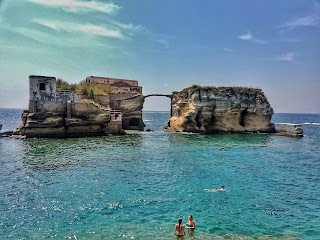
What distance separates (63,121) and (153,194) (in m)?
29.1

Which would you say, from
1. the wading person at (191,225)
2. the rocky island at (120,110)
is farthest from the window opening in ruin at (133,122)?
the wading person at (191,225)

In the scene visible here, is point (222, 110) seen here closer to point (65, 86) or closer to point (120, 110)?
point (120, 110)

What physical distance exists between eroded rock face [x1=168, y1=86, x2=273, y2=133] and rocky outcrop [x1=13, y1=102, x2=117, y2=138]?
51.2 feet

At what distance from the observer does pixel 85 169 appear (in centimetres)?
2445

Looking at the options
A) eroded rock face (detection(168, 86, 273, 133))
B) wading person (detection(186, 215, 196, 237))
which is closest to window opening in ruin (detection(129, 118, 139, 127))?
eroded rock face (detection(168, 86, 273, 133))

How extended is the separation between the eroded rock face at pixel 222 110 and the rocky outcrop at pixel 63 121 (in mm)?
15604

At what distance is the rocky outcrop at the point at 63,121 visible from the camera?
139 ft

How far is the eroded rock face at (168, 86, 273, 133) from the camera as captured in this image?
53.3m

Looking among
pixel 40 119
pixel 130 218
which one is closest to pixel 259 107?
pixel 40 119

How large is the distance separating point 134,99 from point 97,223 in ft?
142

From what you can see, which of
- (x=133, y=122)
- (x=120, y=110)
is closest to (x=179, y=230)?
(x=120, y=110)

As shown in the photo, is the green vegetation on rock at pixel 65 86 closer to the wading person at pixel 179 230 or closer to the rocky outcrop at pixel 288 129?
the rocky outcrop at pixel 288 129

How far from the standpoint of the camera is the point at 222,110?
53.4 meters

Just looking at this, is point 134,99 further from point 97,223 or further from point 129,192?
point 97,223
